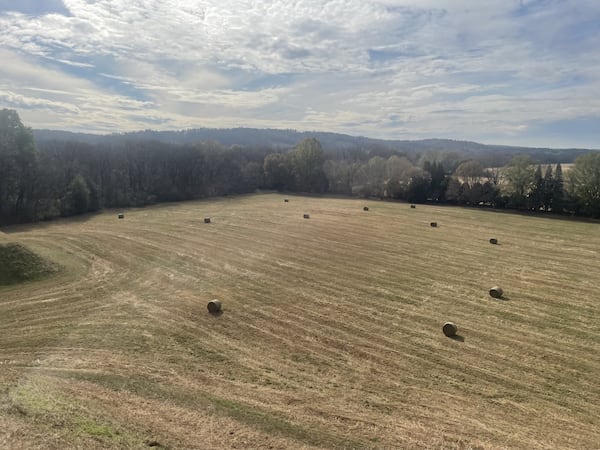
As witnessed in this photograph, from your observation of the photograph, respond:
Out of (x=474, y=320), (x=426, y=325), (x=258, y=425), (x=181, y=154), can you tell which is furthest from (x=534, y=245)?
(x=181, y=154)

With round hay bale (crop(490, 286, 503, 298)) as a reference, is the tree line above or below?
above

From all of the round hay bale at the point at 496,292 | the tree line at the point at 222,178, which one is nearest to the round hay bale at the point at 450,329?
the round hay bale at the point at 496,292

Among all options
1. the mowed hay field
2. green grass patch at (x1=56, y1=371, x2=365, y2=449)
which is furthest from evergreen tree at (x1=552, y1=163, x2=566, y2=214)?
green grass patch at (x1=56, y1=371, x2=365, y2=449)

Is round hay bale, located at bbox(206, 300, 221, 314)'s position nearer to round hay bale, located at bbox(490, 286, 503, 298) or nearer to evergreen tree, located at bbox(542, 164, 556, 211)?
round hay bale, located at bbox(490, 286, 503, 298)

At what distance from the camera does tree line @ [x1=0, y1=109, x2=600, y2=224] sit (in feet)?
154

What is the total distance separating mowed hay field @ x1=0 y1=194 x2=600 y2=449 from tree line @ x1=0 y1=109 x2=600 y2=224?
2241 centimetres

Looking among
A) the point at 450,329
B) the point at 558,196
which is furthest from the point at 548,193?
the point at 450,329

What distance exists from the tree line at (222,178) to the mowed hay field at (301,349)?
22.4m

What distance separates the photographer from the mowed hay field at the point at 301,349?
9.52 m

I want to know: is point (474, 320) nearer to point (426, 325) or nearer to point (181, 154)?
point (426, 325)

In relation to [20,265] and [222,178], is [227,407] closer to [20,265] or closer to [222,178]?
→ [20,265]

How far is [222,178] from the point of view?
8256 centimetres

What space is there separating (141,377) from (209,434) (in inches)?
168

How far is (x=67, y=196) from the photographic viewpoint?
165 feet
